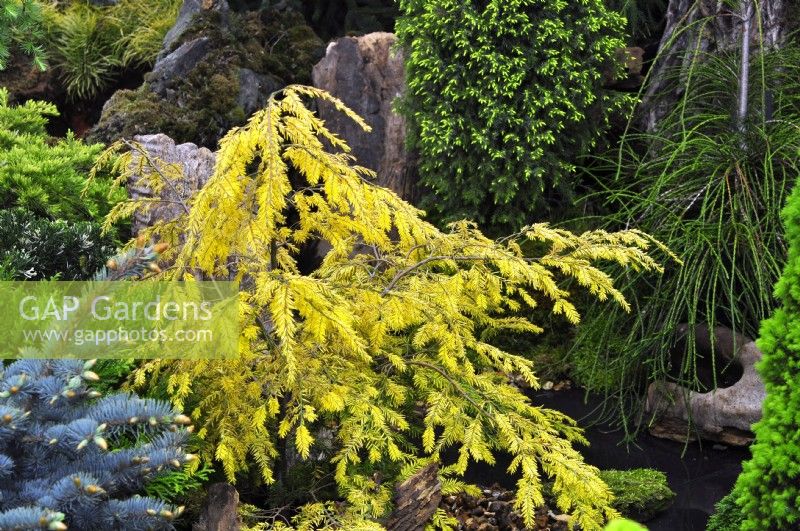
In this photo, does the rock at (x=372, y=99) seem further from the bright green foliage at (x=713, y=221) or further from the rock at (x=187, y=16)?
the bright green foliage at (x=713, y=221)

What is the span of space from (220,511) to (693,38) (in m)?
4.30

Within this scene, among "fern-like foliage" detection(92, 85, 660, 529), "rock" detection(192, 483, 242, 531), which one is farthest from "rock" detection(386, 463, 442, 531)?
"rock" detection(192, 483, 242, 531)

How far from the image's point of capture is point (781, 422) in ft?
8.32

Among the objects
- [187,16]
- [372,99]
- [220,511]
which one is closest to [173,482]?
[220,511]

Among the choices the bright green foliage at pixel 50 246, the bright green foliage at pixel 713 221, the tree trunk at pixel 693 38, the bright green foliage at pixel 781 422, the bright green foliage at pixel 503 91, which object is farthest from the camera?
the tree trunk at pixel 693 38

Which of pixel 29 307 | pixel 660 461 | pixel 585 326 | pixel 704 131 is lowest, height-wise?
pixel 660 461

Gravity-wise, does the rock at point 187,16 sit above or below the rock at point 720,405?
above

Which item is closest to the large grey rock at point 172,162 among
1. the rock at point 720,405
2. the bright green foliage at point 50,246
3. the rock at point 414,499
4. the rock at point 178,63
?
the bright green foliage at point 50,246

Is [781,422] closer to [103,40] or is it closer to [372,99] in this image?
[372,99]

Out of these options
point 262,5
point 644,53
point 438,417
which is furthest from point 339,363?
point 262,5

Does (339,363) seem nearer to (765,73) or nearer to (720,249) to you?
(720,249)

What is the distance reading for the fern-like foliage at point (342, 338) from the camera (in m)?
2.68

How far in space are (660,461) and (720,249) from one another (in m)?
1.11

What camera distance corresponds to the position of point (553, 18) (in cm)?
482
